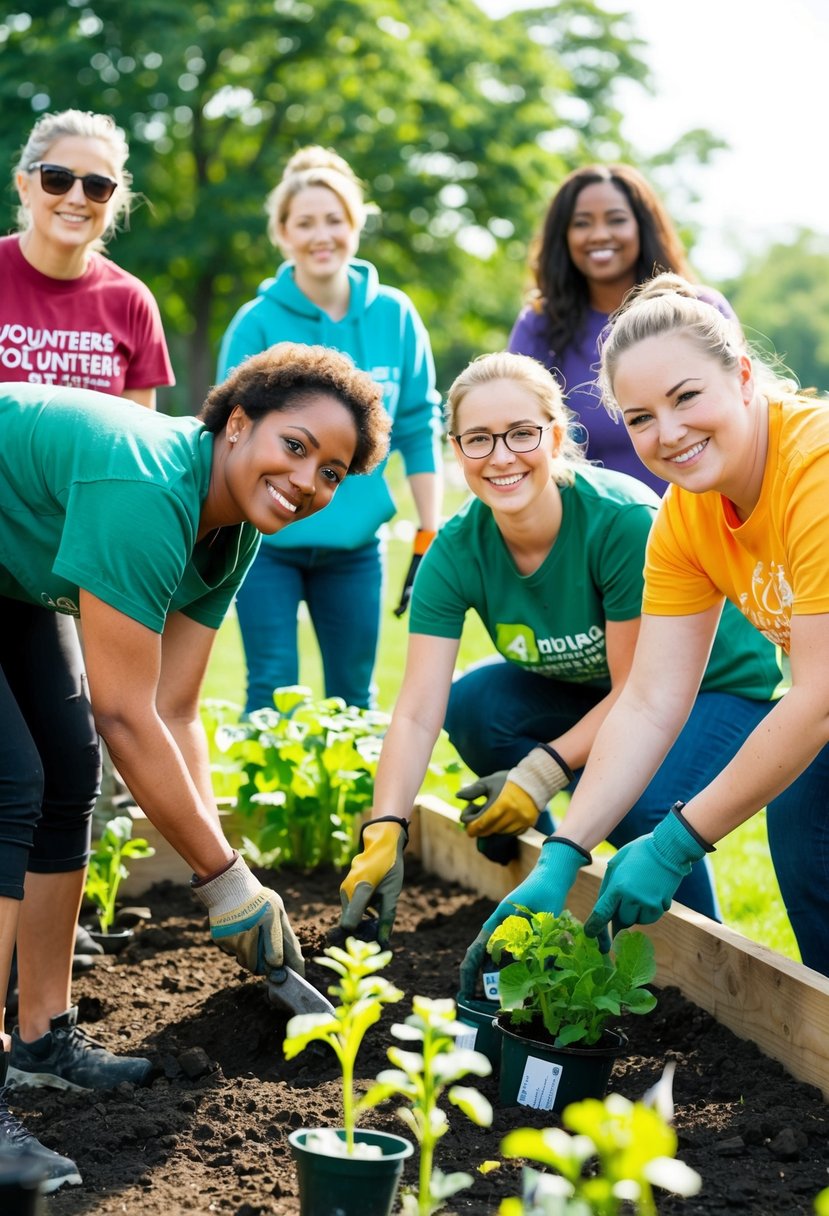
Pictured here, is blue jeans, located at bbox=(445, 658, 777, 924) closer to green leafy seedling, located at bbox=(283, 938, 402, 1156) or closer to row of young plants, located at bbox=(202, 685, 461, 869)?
row of young plants, located at bbox=(202, 685, 461, 869)

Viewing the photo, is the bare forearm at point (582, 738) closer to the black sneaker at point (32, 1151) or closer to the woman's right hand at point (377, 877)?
the woman's right hand at point (377, 877)

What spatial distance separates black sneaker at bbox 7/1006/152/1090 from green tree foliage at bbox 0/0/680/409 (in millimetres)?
14791

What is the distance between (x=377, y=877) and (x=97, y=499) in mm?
1177

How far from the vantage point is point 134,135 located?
1733cm

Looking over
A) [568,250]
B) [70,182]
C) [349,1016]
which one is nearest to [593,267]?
[568,250]

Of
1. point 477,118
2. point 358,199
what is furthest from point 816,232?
point 358,199

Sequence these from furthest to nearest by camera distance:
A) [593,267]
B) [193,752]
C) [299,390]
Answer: [593,267] < [193,752] < [299,390]

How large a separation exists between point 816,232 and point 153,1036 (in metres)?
79.7

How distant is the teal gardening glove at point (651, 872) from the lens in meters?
2.40

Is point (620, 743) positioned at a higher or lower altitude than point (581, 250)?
lower

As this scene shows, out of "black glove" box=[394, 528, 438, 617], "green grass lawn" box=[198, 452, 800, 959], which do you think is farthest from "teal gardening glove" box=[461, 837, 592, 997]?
A: "black glove" box=[394, 528, 438, 617]

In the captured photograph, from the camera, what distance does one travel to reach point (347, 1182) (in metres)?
1.65

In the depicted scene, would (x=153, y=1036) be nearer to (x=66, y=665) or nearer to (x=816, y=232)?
(x=66, y=665)

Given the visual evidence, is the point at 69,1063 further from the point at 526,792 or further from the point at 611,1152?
the point at 611,1152
